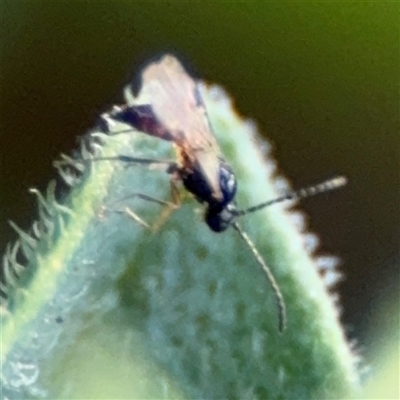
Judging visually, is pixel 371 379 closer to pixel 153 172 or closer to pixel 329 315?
pixel 329 315

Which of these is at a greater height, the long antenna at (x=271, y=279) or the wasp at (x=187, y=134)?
the wasp at (x=187, y=134)

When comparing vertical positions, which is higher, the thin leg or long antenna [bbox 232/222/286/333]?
the thin leg

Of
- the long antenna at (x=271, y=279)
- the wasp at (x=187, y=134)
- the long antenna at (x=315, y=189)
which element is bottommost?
the long antenna at (x=271, y=279)

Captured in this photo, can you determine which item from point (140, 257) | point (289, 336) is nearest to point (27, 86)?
point (140, 257)

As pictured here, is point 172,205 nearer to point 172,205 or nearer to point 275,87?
point 172,205

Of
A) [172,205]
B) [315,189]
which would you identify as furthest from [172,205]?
[315,189]

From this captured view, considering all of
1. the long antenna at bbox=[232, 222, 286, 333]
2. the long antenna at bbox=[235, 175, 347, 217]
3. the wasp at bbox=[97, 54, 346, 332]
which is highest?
the wasp at bbox=[97, 54, 346, 332]
